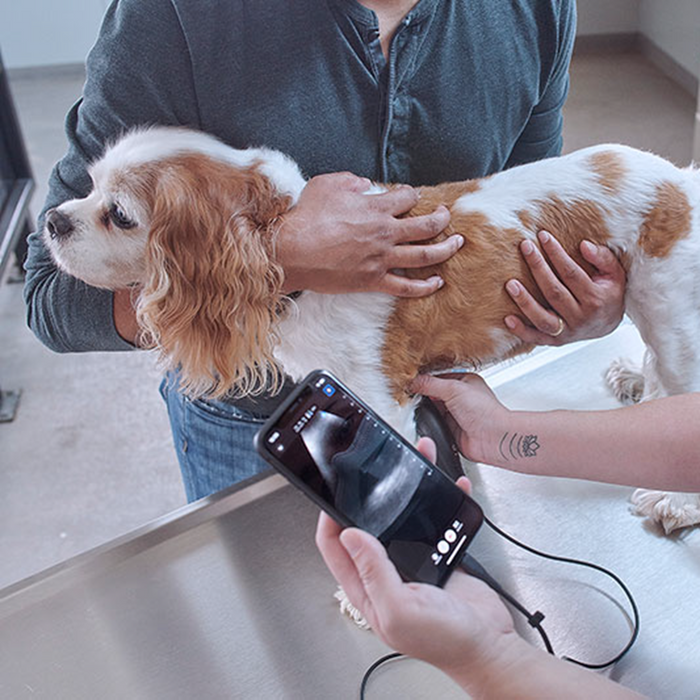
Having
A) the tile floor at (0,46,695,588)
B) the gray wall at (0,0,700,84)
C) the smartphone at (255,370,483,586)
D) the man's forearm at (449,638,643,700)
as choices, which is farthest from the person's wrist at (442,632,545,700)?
the gray wall at (0,0,700,84)

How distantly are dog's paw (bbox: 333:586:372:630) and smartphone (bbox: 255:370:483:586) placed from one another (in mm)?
171

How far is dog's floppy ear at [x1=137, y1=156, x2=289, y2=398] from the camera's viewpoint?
38.8 inches

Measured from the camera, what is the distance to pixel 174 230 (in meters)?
1.00

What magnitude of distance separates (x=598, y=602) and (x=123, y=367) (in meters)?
2.32

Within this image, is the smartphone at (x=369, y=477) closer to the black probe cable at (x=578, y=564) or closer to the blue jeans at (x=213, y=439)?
the black probe cable at (x=578, y=564)

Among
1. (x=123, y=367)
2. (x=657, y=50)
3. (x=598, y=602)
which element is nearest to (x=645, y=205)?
(x=598, y=602)

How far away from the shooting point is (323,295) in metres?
1.07

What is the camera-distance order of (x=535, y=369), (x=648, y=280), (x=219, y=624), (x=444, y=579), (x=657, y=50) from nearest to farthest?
1. (x=444, y=579)
2. (x=219, y=624)
3. (x=648, y=280)
4. (x=535, y=369)
5. (x=657, y=50)

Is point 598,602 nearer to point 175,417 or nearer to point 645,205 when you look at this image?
point 645,205

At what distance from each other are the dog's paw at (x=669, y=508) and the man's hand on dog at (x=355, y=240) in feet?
1.23

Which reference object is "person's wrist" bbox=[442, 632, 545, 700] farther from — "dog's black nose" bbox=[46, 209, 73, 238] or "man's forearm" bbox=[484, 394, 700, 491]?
"dog's black nose" bbox=[46, 209, 73, 238]

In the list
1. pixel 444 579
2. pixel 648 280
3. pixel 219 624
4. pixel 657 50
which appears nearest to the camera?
pixel 444 579

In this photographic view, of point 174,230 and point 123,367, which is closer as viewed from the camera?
point 174,230

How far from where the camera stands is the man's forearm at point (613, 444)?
917 mm
